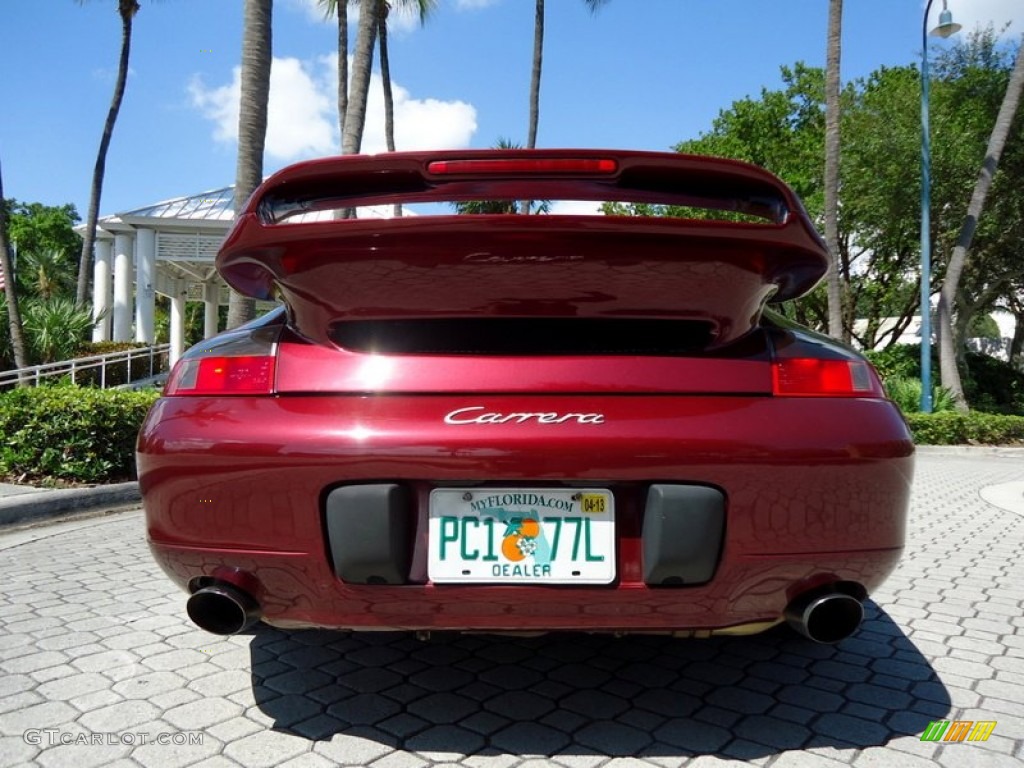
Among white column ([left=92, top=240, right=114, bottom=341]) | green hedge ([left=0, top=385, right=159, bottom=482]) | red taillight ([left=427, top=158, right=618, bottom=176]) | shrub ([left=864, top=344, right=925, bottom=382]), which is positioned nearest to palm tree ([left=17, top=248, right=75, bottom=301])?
white column ([left=92, top=240, right=114, bottom=341])

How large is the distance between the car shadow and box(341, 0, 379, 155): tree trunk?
8.95 meters

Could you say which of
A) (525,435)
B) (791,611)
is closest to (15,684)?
(525,435)

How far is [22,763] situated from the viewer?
184cm

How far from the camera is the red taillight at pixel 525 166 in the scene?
1847mm

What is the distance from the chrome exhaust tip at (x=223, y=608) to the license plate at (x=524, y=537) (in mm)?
453

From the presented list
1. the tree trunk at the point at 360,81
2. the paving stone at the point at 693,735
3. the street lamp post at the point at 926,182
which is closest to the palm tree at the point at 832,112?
the street lamp post at the point at 926,182

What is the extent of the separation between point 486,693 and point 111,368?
15.8 meters

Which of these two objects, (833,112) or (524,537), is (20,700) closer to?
(524,537)

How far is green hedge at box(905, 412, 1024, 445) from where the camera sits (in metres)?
13.6

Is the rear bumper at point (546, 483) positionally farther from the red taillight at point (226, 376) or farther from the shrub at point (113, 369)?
the shrub at point (113, 369)

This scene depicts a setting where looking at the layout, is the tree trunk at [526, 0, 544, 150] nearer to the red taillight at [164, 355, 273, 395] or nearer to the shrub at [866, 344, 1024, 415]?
the shrub at [866, 344, 1024, 415]

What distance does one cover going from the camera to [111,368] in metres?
15.8

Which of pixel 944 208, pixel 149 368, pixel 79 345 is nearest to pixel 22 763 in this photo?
pixel 79 345

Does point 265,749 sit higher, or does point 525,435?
point 525,435
